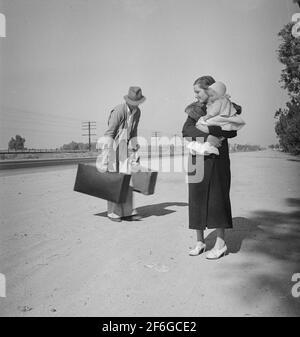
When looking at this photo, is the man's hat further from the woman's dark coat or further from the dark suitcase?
the woman's dark coat

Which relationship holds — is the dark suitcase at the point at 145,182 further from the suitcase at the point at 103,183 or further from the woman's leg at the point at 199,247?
the woman's leg at the point at 199,247

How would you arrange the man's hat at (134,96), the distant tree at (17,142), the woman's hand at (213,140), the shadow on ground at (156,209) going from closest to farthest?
1. the woman's hand at (213,140)
2. the man's hat at (134,96)
3. the shadow on ground at (156,209)
4. the distant tree at (17,142)

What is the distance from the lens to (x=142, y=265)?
3771 millimetres

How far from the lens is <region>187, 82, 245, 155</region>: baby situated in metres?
3.54

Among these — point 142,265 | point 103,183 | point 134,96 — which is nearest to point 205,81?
point 142,265

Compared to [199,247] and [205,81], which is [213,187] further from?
[205,81]

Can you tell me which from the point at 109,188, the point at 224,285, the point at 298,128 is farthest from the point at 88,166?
the point at 298,128

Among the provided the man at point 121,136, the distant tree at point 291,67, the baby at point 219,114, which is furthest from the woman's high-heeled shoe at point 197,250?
the distant tree at point 291,67

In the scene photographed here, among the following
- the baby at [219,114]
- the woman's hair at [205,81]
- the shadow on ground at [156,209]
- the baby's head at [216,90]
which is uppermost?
the woman's hair at [205,81]

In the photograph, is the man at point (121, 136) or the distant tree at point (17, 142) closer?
the man at point (121, 136)

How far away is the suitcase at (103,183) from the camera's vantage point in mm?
5137

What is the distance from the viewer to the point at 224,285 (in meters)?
3.21
